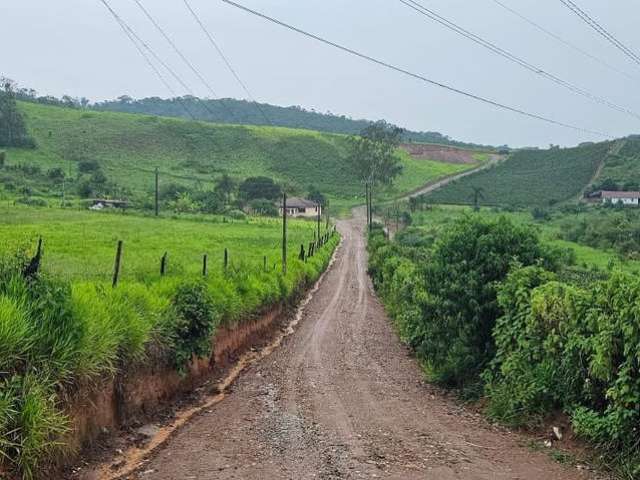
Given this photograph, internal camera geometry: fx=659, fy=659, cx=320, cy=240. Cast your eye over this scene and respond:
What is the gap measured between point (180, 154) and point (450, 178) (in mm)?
53437

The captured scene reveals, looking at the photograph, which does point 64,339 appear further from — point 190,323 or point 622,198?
point 622,198

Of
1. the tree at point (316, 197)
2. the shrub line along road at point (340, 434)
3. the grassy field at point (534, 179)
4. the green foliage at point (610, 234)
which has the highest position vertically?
the grassy field at point (534, 179)

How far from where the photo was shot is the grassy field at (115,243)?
1856 cm

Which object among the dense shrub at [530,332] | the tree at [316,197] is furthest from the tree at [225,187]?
the dense shrub at [530,332]

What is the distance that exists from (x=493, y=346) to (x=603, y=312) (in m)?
4.51

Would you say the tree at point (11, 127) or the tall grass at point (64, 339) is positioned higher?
the tree at point (11, 127)

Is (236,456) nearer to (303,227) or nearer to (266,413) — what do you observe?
(266,413)

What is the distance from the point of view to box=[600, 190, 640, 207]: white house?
87.2 metres

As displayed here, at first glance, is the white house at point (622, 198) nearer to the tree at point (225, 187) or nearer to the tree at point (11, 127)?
the tree at point (225, 187)

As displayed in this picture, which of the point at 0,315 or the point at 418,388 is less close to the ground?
the point at 0,315

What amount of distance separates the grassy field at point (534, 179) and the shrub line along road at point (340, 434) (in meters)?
89.0

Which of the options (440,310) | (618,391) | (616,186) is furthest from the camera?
(616,186)

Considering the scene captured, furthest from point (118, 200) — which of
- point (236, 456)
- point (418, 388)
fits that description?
point (236, 456)

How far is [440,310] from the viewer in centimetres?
1360
